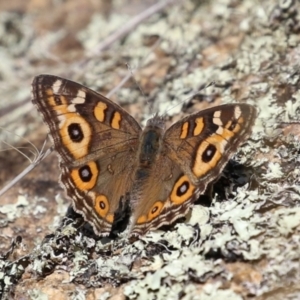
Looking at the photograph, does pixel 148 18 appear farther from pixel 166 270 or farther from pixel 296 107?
pixel 166 270

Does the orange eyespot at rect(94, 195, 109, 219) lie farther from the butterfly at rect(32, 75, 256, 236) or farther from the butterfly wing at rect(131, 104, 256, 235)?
the butterfly wing at rect(131, 104, 256, 235)

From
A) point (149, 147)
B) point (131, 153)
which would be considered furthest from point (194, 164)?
point (131, 153)

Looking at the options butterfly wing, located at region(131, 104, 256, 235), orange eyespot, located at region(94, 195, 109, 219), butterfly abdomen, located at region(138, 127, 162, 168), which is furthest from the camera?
butterfly abdomen, located at region(138, 127, 162, 168)

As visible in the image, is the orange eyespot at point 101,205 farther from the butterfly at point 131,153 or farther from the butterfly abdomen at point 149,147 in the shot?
the butterfly abdomen at point 149,147

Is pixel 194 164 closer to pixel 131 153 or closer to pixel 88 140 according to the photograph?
pixel 131 153

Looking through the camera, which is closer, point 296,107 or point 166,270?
point 166,270

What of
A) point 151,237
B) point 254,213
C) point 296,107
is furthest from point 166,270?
point 296,107

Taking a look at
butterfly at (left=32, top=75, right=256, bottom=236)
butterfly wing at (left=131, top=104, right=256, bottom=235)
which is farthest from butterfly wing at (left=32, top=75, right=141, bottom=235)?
butterfly wing at (left=131, top=104, right=256, bottom=235)
